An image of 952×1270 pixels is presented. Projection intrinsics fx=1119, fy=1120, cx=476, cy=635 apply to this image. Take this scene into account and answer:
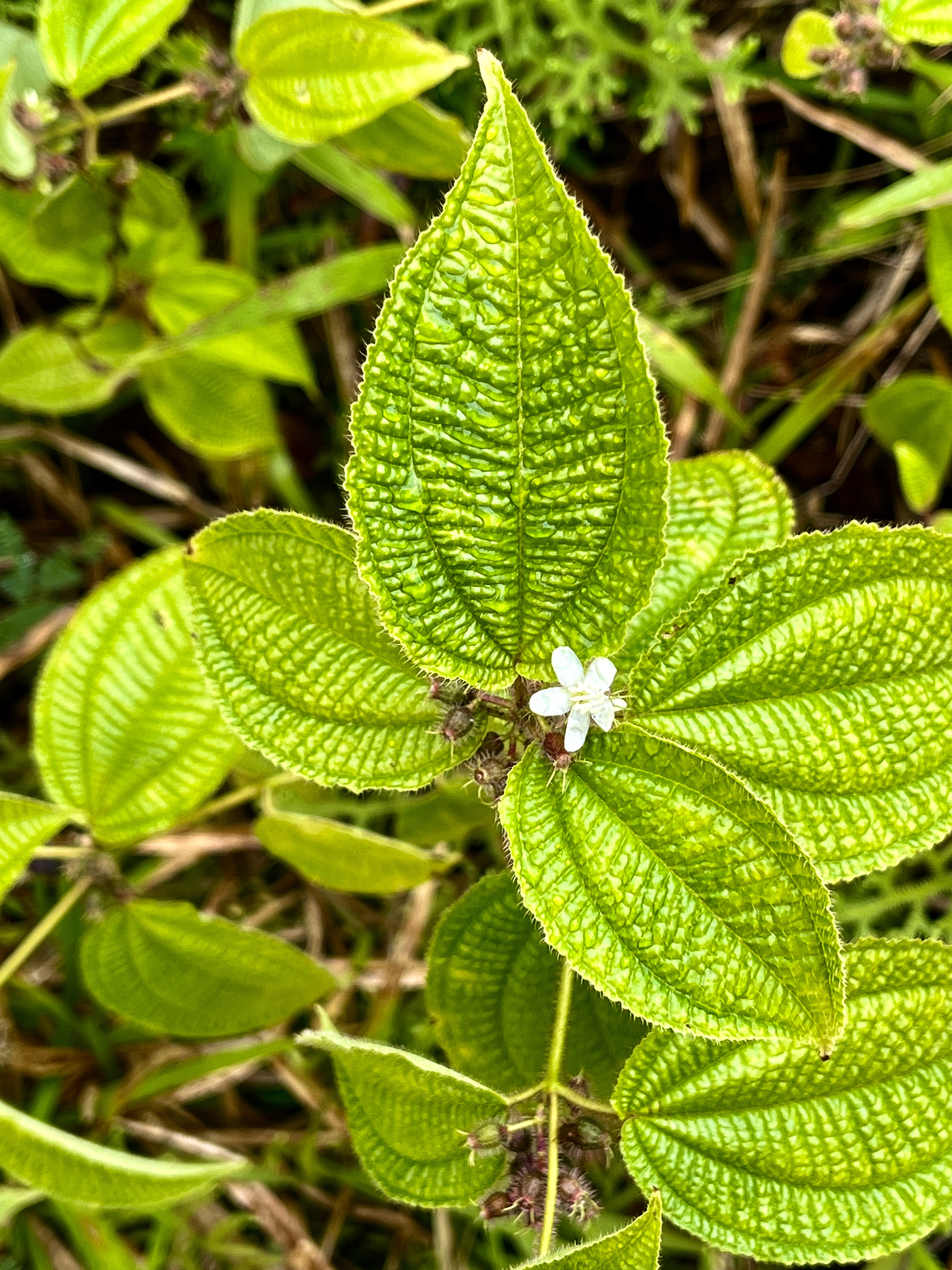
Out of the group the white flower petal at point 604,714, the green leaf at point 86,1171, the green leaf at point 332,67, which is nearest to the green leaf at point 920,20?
the green leaf at point 332,67

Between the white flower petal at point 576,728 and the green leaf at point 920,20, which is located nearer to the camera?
the white flower petal at point 576,728

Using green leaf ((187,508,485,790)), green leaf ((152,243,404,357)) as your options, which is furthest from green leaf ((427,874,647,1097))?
green leaf ((152,243,404,357))

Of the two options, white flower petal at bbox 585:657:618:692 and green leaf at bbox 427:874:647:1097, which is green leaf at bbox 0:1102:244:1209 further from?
white flower petal at bbox 585:657:618:692

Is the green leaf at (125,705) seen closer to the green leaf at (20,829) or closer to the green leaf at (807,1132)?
the green leaf at (20,829)

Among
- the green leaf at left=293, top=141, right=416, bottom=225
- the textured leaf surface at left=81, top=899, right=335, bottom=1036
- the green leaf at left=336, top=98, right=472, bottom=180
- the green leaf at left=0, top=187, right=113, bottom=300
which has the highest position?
the green leaf at left=336, top=98, right=472, bottom=180

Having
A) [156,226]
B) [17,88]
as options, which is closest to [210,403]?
[156,226]

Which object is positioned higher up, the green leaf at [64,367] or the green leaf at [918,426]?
the green leaf at [64,367]

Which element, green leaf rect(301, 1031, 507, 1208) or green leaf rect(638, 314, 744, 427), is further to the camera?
green leaf rect(638, 314, 744, 427)
